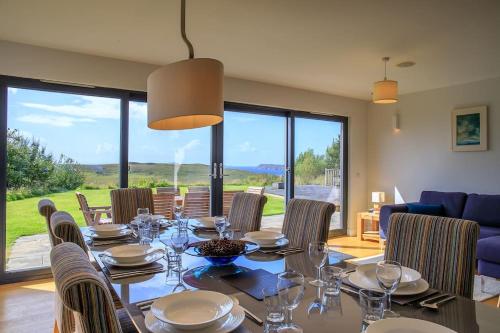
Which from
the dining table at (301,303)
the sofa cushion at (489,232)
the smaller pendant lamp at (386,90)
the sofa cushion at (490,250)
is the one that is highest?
the smaller pendant lamp at (386,90)

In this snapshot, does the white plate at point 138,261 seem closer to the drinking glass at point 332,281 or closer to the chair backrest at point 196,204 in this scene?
the drinking glass at point 332,281

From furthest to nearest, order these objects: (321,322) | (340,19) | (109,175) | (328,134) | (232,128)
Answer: (328,134) → (232,128) → (109,175) → (340,19) → (321,322)

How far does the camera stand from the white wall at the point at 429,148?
15.6ft

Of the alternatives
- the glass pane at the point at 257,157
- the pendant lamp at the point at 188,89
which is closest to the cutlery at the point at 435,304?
the pendant lamp at the point at 188,89

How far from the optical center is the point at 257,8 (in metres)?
2.69

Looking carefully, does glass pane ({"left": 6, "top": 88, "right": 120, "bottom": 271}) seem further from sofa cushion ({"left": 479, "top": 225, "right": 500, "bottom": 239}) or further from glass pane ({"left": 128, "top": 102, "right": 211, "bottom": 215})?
sofa cushion ({"left": 479, "top": 225, "right": 500, "bottom": 239})

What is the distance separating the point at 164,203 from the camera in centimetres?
447

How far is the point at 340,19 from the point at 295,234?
1.85 meters

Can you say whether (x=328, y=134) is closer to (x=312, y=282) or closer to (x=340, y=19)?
(x=340, y=19)

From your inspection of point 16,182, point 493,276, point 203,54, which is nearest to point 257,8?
point 203,54

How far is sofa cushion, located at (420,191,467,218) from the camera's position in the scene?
15.5ft

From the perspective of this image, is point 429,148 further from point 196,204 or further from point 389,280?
point 389,280

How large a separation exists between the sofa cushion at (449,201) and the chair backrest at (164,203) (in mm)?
3698

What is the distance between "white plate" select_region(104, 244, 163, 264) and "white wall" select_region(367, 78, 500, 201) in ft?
16.0
